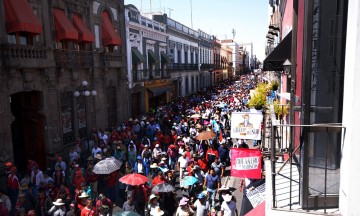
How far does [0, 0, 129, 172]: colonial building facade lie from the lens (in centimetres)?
1291

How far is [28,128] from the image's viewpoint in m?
15.6

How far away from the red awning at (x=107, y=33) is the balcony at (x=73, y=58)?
2.22m

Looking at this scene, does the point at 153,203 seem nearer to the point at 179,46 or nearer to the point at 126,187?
the point at 126,187

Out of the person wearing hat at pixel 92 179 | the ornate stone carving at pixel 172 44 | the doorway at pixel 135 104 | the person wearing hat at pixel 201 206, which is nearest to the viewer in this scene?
the person wearing hat at pixel 201 206

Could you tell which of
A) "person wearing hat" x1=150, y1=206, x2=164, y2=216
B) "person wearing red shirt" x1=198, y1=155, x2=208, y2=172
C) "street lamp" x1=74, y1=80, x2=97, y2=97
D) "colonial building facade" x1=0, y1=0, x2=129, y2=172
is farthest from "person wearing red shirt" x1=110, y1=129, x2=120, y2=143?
"person wearing hat" x1=150, y1=206, x2=164, y2=216

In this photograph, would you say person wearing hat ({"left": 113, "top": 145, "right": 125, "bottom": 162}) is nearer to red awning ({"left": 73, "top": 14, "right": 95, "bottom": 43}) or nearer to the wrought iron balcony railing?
the wrought iron balcony railing

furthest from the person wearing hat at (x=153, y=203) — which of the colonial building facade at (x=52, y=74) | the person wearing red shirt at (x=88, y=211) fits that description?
the colonial building facade at (x=52, y=74)

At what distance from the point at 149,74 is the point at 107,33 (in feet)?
32.0

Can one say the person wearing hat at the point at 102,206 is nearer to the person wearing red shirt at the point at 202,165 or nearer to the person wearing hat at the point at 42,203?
the person wearing hat at the point at 42,203

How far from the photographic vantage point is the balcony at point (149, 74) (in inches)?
1030

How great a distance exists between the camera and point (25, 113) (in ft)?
50.4

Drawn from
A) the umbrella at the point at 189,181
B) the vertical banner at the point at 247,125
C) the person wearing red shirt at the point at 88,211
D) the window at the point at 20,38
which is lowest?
the person wearing red shirt at the point at 88,211

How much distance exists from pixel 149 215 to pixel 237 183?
5394 millimetres

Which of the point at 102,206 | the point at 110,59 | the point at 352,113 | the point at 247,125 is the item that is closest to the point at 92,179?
the point at 102,206
